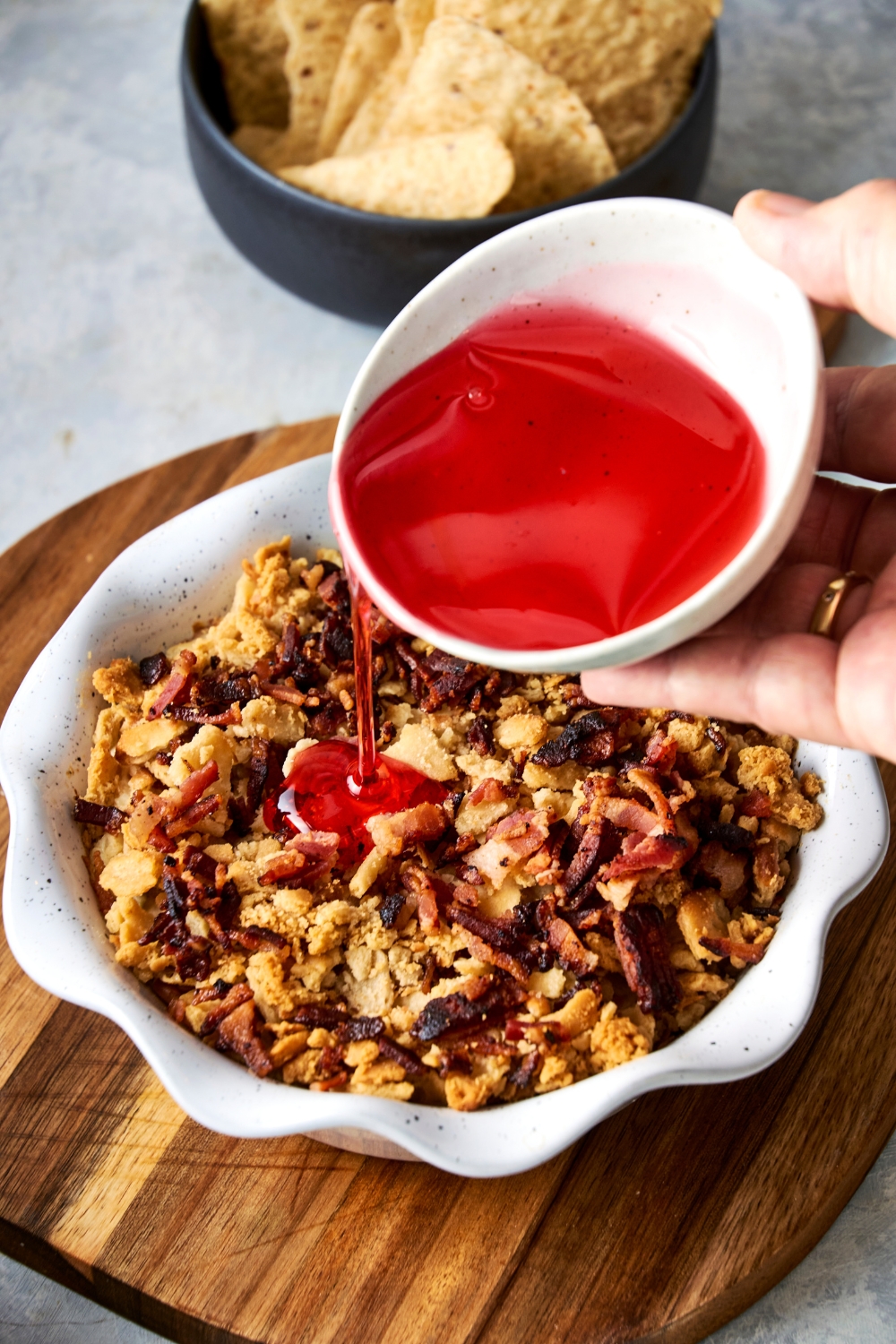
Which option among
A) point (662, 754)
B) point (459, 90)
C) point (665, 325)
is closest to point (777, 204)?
point (665, 325)

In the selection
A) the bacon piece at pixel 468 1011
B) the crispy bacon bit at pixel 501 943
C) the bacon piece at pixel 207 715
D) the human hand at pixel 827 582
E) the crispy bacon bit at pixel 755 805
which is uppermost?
the human hand at pixel 827 582

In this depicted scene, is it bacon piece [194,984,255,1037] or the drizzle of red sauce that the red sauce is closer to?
the drizzle of red sauce

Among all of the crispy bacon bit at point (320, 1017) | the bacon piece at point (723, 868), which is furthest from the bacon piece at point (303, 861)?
the bacon piece at point (723, 868)

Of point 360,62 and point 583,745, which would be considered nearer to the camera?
point 583,745

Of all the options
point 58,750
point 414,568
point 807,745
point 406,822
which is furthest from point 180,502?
point 807,745

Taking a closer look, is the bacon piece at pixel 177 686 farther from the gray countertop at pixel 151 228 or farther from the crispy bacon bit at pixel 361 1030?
the gray countertop at pixel 151 228

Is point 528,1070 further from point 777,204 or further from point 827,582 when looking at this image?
point 777,204
